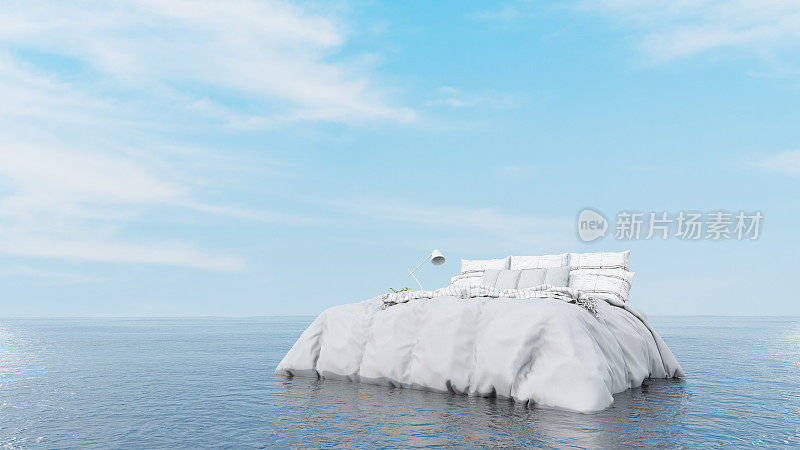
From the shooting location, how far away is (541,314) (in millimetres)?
4543

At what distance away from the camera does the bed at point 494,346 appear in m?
4.28

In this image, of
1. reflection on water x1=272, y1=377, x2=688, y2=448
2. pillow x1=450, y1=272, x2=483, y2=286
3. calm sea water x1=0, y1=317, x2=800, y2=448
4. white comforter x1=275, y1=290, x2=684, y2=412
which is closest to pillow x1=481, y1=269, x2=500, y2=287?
pillow x1=450, y1=272, x2=483, y2=286

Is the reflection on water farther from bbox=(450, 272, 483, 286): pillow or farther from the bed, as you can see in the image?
bbox=(450, 272, 483, 286): pillow

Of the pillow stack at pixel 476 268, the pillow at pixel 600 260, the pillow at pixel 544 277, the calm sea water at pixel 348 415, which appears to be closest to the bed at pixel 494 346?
the calm sea water at pixel 348 415

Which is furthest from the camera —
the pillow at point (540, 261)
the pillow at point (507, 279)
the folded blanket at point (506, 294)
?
the pillow at point (540, 261)

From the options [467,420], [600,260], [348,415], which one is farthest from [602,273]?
[348,415]

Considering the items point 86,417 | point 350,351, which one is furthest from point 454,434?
point 86,417

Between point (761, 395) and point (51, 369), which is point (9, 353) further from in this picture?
point (761, 395)

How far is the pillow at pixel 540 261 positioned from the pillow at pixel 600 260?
137 mm

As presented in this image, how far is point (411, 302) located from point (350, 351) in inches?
32.2

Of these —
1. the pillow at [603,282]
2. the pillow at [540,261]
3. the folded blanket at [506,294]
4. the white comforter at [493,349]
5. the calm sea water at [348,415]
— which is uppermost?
the pillow at [540,261]

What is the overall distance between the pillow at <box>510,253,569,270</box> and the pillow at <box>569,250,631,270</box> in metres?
0.14

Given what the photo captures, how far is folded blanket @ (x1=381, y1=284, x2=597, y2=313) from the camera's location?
201 inches

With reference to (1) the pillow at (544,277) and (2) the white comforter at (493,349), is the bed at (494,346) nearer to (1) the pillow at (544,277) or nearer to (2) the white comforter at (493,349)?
(2) the white comforter at (493,349)
